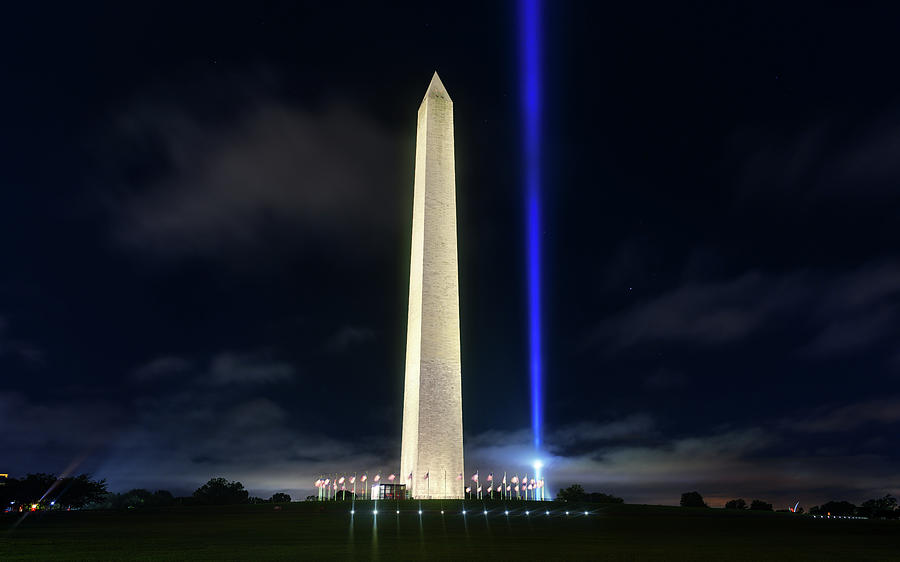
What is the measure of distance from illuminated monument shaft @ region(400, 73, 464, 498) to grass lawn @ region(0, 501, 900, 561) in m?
4.73

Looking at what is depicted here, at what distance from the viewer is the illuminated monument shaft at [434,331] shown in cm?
4162

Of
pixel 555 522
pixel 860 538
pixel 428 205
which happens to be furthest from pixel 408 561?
pixel 428 205

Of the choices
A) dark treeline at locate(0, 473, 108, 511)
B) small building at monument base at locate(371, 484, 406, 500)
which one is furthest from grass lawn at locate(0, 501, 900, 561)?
dark treeline at locate(0, 473, 108, 511)

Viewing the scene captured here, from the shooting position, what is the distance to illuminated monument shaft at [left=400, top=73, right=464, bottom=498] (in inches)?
1639

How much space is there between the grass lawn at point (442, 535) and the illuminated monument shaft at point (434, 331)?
15.5 feet

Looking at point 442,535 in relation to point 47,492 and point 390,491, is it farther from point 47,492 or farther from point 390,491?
point 47,492

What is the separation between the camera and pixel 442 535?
70.3ft

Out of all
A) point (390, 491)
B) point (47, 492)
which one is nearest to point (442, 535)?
point (390, 491)

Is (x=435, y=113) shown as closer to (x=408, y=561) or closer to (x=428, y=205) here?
(x=428, y=205)

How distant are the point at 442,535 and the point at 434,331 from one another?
876 inches

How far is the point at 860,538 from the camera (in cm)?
2425

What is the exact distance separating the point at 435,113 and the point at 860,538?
115ft

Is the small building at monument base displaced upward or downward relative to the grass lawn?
upward

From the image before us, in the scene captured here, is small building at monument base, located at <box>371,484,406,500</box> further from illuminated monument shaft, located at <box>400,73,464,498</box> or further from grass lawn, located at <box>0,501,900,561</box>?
grass lawn, located at <box>0,501,900,561</box>
